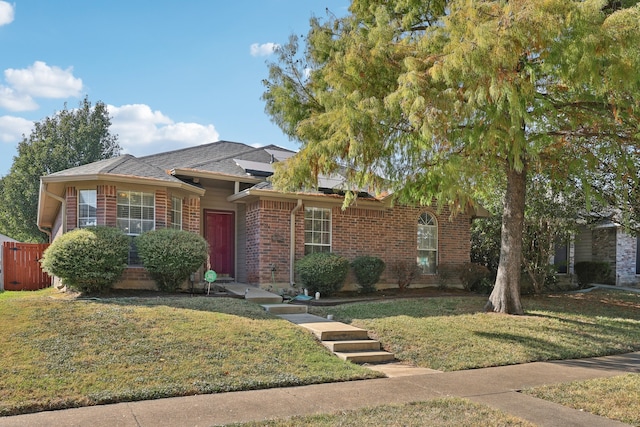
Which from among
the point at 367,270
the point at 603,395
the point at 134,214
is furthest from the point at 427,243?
the point at 603,395

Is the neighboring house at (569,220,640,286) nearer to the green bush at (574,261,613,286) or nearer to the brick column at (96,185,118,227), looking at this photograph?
the green bush at (574,261,613,286)

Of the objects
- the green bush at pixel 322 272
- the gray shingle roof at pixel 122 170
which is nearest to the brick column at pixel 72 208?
the gray shingle roof at pixel 122 170

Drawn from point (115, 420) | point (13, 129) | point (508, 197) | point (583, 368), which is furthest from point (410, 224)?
point (13, 129)

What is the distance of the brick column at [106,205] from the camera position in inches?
464

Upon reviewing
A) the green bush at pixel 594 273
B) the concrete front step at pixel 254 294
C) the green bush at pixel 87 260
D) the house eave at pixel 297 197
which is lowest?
the green bush at pixel 594 273

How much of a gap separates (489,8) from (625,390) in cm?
562

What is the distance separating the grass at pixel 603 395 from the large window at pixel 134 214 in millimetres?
9537

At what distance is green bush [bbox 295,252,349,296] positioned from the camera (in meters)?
13.2

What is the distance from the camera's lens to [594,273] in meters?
20.9

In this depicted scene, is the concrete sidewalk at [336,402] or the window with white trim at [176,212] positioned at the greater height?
the window with white trim at [176,212]

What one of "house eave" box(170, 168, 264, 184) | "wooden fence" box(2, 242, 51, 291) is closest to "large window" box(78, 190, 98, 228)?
"house eave" box(170, 168, 264, 184)

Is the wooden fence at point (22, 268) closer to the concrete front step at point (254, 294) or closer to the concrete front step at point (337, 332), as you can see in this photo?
the concrete front step at point (254, 294)

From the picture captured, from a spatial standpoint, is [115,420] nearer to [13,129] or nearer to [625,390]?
[625,390]

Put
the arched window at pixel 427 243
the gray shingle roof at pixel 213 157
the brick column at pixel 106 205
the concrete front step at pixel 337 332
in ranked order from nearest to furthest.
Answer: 1. the concrete front step at pixel 337 332
2. the brick column at pixel 106 205
3. the gray shingle roof at pixel 213 157
4. the arched window at pixel 427 243
